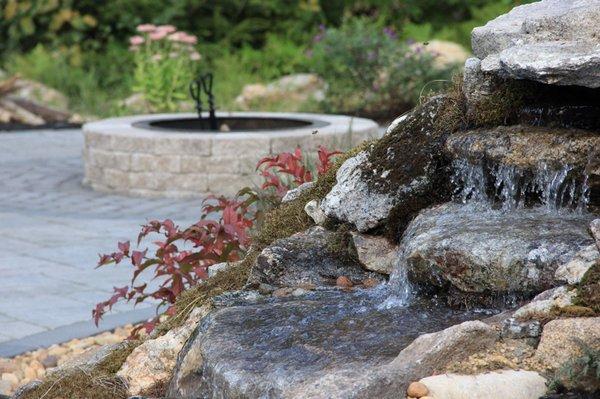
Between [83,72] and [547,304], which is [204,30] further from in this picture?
[547,304]

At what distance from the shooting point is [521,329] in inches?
122

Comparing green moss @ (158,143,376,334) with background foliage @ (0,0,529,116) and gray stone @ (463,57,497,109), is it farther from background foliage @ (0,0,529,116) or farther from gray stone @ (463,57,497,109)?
background foliage @ (0,0,529,116)

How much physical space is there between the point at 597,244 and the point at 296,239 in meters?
1.27

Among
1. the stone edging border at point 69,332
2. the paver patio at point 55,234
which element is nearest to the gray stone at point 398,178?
the stone edging border at point 69,332

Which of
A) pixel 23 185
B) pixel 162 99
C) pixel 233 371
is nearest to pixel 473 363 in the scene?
pixel 233 371

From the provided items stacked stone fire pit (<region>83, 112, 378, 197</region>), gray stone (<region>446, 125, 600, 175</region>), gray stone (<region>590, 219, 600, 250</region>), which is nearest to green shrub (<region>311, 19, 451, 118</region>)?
stacked stone fire pit (<region>83, 112, 378, 197</region>)

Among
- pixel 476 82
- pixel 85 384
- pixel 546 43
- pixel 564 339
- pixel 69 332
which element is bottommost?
pixel 69 332

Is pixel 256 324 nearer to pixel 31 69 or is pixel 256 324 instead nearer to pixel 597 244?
pixel 597 244

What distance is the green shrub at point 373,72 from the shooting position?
14578 mm

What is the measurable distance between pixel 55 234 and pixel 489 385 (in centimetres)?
582

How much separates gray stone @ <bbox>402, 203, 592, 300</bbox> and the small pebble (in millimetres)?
607

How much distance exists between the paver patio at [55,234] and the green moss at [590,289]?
340cm

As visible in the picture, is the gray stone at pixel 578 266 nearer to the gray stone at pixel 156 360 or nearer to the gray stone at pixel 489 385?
the gray stone at pixel 489 385

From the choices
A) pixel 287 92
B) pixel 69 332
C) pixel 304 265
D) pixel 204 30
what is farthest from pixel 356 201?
pixel 204 30
